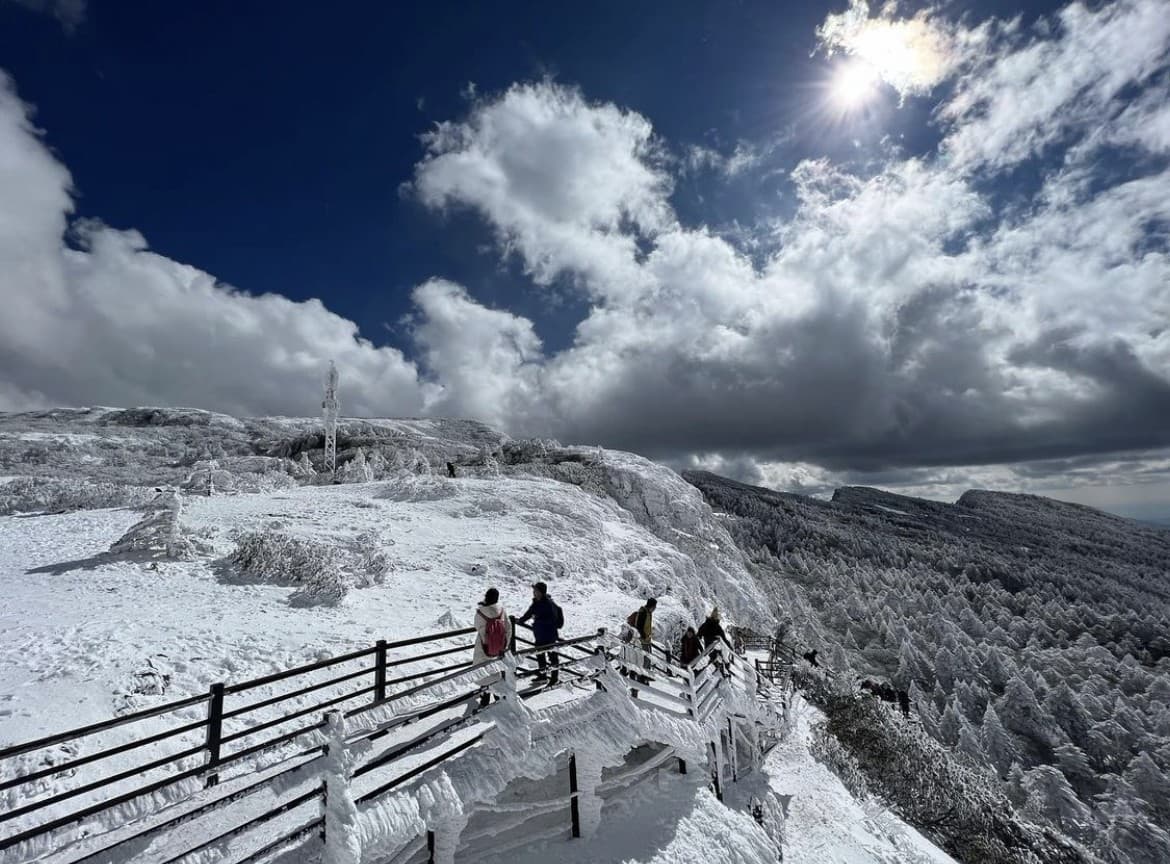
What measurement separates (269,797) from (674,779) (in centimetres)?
809

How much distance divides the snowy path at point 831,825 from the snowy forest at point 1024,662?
A: 87.7ft

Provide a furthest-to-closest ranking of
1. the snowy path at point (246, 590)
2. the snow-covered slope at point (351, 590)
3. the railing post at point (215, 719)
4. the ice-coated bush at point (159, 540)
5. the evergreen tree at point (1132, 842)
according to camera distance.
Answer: the evergreen tree at point (1132, 842)
the ice-coated bush at point (159, 540)
the snowy path at point (246, 590)
the snow-covered slope at point (351, 590)
the railing post at point (215, 719)

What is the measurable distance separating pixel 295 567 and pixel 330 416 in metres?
46.2

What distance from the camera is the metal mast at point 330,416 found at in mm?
56969

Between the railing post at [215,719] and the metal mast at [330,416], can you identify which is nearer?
the railing post at [215,719]

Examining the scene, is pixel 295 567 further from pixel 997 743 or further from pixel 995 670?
pixel 995 670

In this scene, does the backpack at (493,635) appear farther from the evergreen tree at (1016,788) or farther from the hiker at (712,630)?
the evergreen tree at (1016,788)

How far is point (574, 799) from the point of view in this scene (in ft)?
29.3

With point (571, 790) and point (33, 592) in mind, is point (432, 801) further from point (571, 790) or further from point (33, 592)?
point (33, 592)

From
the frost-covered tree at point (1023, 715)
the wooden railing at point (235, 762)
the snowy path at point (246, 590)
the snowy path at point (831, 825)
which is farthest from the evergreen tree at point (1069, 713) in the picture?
the wooden railing at point (235, 762)

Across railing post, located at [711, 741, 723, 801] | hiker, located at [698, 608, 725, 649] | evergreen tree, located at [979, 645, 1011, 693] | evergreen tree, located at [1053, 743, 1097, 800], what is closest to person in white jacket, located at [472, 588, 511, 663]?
hiker, located at [698, 608, 725, 649]

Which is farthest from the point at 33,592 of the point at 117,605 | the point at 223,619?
the point at 223,619

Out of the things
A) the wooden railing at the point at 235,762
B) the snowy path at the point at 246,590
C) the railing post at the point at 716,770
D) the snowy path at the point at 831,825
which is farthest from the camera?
the snowy path at the point at 831,825

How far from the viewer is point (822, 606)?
→ 104875mm
